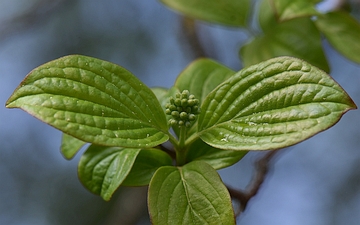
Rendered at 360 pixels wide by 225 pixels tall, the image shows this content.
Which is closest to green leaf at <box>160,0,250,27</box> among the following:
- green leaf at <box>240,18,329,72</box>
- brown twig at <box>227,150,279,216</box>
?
green leaf at <box>240,18,329,72</box>

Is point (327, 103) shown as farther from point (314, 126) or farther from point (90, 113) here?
point (90, 113)

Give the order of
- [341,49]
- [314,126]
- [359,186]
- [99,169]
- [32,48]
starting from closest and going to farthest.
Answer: [314,126]
[99,169]
[341,49]
[359,186]
[32,48]

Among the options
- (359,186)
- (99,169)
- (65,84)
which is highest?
(65,84)

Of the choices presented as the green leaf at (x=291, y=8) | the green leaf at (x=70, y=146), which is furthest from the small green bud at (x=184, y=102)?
the green leaf at (x=291, y=8)

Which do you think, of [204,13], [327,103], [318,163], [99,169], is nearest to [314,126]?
[327,103]

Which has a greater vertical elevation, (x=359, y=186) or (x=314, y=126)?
(x=314, y=126)
